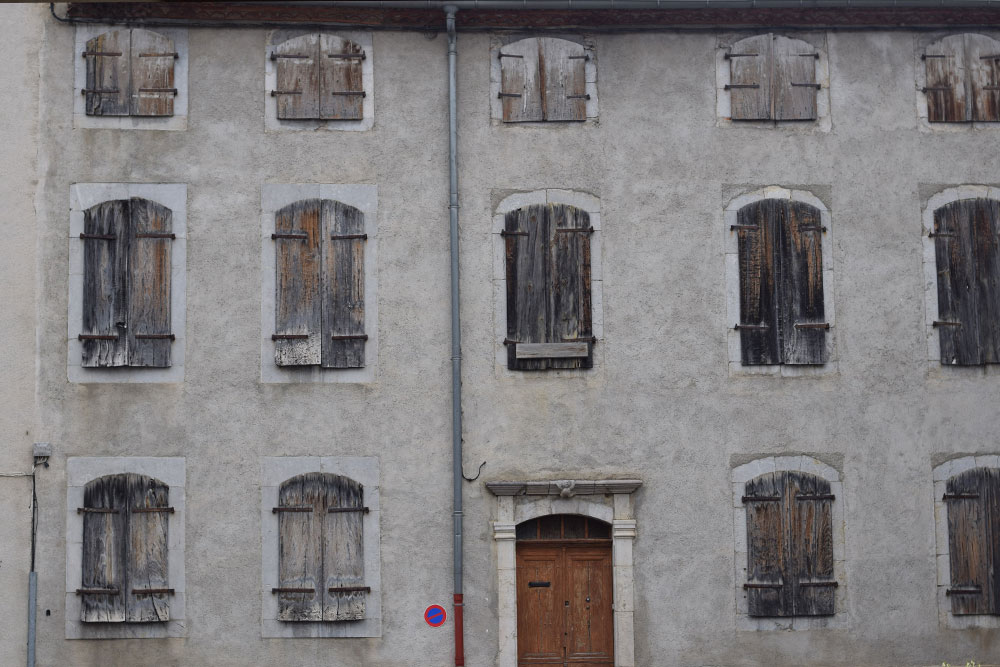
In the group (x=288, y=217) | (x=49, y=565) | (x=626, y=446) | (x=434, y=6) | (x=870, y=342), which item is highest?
(x=434, y=6)

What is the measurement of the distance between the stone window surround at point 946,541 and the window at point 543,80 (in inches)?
218

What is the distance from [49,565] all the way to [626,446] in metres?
6.18

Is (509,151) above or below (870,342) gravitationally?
above

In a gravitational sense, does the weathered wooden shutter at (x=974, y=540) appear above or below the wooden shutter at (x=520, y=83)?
below

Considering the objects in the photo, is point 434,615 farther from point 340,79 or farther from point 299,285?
point 340,79

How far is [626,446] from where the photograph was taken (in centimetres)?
1388

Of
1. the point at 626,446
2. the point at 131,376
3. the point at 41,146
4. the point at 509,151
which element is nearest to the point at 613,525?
the point at 626,446

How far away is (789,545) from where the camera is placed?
13.9 m

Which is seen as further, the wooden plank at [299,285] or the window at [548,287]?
the window at [548,287]

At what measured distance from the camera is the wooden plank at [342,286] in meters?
13.8

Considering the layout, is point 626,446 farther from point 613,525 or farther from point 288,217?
point 288,217

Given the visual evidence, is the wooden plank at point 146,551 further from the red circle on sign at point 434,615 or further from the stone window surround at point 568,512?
the stone window surround at point 568,512

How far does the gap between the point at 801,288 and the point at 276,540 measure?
6.27 meters

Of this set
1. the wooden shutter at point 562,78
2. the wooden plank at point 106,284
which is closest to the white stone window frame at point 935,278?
the wooden shutter at point 562,78
